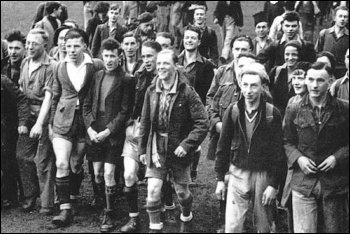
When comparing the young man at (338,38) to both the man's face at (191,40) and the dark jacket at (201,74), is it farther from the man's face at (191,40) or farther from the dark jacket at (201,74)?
the man's face at (191,40)

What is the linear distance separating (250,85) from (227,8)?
844 cm

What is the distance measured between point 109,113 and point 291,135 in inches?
80.8

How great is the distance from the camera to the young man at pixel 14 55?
7696 mm

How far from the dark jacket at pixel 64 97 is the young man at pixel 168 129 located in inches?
33.0

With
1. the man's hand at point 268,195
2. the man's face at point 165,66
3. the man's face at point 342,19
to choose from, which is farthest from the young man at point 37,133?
the man's face at point 342,19

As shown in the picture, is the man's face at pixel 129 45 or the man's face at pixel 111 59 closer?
the man's face at pixel 111 59

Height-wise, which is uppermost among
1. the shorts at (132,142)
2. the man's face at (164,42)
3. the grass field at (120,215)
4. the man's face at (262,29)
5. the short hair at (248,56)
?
the man's face at (262,29)

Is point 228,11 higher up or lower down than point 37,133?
higher up

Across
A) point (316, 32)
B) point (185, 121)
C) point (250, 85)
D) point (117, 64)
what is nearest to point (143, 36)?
point (117, 64)

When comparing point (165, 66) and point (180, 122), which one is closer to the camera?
point (165, 66)

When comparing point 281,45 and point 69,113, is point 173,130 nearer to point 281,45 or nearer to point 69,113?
point 69,113

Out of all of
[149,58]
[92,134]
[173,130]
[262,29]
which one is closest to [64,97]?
[92,134]

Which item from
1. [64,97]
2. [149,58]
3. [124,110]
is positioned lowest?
[124,110]

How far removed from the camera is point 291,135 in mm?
6090
